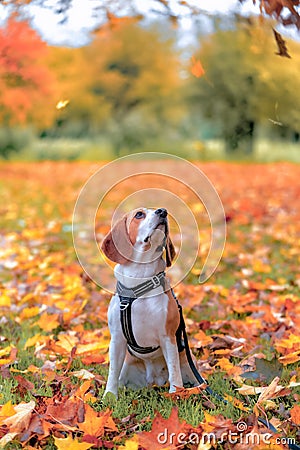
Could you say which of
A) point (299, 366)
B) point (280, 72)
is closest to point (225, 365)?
point (299, 366)

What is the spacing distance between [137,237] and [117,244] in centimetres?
11

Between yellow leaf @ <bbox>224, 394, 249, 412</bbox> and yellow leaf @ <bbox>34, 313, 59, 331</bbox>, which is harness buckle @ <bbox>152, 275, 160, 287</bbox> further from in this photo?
yellow leaf @ <bbox>34, 313, 59, 331</bbox>

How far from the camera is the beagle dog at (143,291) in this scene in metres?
2.83

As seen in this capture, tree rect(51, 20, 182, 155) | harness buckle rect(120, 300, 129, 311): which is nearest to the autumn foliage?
harness buckle rect(120, 300, 129, 311)

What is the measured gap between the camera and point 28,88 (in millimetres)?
18578

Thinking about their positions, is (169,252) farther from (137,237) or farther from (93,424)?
(93,424)

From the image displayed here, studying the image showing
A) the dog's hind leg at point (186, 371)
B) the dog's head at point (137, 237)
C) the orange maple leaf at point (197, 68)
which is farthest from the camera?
the orange maple leaf at point (197, 68)

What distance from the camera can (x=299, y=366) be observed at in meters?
3.46

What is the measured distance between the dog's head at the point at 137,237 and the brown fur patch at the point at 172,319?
25 centimetres

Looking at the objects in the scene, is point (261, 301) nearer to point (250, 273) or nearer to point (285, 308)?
point (285, 308)

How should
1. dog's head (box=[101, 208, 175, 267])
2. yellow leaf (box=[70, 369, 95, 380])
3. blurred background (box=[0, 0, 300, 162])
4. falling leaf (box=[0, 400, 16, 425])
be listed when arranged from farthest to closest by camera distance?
blurred background (box=[0, 0, 300, 162]) < yellow leaf (box=[70, 369, 95, 380]) < dog's head (box=[101, 208, 175, 267]) < falling leaf (box=[0, 400, 16, 425])

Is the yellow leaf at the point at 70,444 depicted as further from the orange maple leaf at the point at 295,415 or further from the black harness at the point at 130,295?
the orange maple leaf at the point at 295,415

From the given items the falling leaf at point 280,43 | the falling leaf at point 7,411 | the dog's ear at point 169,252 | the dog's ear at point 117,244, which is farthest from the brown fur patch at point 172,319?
the falling leaf at point 280,43

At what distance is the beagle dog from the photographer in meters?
2.83
